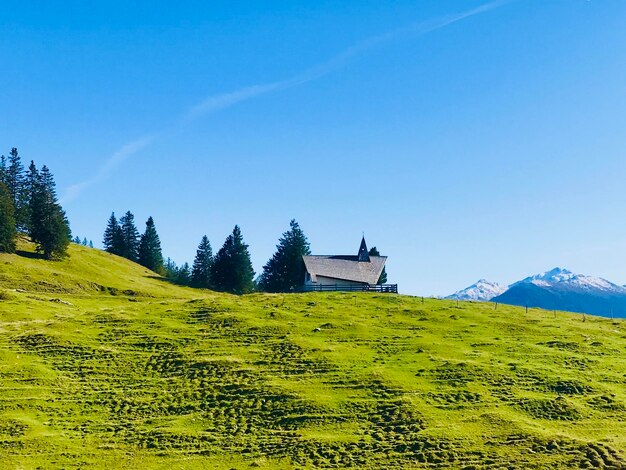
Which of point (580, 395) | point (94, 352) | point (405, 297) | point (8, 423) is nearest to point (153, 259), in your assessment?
point (405, 297)

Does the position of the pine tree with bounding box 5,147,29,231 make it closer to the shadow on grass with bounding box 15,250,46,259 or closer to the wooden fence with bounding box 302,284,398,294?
the shadow on grass with bounding box 15,250,46,259

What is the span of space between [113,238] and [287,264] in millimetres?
64614

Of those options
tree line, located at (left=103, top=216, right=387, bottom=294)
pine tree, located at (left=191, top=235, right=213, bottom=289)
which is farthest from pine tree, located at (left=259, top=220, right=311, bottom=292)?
pine tree, located at (left=191, top=235, right=213, bottom=289)

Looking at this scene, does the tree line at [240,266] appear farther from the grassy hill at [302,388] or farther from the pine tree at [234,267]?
the grassy hill at [302,388]

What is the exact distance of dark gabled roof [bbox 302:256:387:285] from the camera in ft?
301

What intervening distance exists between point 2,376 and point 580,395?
4668cm

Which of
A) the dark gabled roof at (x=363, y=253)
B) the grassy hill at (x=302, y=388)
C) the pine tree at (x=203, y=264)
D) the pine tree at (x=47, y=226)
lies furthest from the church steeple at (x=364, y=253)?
the pine tree at (x=47, y=226)

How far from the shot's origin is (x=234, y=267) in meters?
113

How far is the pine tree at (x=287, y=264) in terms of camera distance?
103m

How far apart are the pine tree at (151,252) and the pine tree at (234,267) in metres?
33.0

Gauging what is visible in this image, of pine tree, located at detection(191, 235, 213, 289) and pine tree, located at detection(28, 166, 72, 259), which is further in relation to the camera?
pine tree, located at detection(191, 235, 213, 289)

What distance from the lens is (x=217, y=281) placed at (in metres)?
115

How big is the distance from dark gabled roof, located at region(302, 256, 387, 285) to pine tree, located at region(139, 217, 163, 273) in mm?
61638

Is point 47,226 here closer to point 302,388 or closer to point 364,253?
point 364,253
